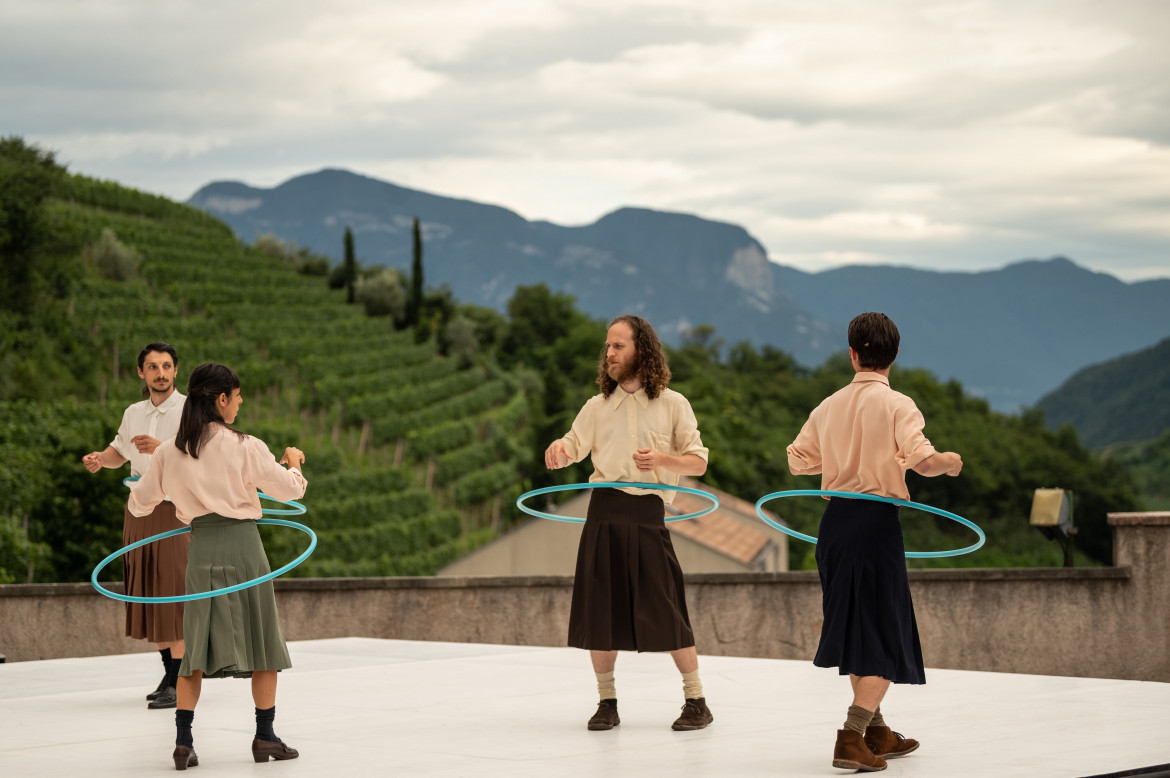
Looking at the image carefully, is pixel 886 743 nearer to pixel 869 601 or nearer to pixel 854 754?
pixel 854 754

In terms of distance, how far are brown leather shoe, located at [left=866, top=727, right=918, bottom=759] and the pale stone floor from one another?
0.09m

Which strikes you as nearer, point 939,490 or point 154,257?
point 154,257

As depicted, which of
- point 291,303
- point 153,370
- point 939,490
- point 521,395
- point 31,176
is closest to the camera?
point 153,370

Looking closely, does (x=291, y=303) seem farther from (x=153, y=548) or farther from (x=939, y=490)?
(x=153, y=548)

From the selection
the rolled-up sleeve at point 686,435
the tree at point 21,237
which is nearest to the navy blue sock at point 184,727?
the rolled-up sleeve at point 686,435

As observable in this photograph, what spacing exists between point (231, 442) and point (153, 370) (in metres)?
1.70

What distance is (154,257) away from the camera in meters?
49.2

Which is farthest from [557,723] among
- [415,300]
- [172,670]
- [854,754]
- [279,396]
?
[415,300]

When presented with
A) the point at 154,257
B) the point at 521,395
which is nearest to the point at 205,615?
the point at 154,257

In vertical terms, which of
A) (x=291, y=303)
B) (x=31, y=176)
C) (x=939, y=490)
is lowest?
(x=939, y=490)

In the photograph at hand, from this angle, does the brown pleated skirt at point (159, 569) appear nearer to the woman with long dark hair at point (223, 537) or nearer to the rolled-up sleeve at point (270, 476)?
the woman with long dark hair at point (223, 537)

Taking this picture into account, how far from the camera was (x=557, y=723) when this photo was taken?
20.0ft

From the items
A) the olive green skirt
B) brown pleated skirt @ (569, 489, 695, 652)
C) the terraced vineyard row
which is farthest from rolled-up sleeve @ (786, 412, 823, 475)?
the terraced vineyard row

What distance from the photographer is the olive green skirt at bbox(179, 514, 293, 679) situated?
505 cm
